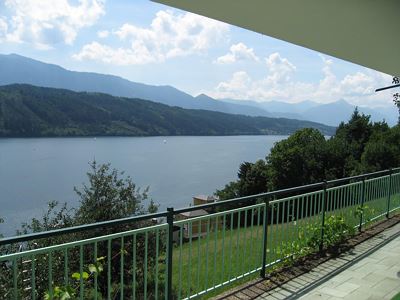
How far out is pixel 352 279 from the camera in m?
4.19

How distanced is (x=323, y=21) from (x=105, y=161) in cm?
6509

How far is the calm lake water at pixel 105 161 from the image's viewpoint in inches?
1928

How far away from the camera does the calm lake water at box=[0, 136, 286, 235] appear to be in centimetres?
4897

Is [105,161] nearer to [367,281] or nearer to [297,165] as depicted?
[297,165]

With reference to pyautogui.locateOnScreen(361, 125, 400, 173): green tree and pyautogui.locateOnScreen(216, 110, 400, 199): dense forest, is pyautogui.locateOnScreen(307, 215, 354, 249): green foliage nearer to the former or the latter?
pyautogui.locateOnScreen(361, 125, 400, 173): green tree

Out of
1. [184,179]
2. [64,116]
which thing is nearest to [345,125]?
[184,179]

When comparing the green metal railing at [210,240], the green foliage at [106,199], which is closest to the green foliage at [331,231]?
the green metal railing at [210,240]

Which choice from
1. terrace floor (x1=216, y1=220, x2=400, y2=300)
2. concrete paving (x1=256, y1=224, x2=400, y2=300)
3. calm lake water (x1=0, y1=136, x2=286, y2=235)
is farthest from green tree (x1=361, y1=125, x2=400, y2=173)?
terrace floor (x1=216, y1=220, x2=400, y2=300)

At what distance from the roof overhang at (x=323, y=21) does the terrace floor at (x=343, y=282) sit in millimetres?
2334

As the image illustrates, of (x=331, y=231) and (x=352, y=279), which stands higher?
(x=331, y=231)

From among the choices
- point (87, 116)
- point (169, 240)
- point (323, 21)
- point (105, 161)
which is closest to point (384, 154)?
point (323, 21)

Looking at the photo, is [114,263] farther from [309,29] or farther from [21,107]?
[21,107]

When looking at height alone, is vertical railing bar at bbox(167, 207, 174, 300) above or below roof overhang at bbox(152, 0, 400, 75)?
below

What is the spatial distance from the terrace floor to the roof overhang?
233 centimetres
